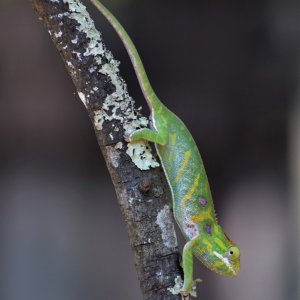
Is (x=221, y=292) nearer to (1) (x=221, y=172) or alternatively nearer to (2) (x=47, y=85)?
(1) (x=221, y=172)

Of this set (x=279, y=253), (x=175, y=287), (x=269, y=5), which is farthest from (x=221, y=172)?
(x=175, y=287)

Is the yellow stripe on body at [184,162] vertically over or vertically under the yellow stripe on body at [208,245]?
over

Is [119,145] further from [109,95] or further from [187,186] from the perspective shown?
[187,186]

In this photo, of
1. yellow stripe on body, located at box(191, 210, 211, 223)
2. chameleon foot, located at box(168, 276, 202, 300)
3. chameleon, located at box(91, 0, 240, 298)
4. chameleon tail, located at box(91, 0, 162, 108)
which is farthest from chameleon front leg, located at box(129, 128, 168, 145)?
chameleon foot, located at box(168, 276, 202, 300)

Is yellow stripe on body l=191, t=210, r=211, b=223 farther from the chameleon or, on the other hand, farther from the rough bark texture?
the rough bark texture

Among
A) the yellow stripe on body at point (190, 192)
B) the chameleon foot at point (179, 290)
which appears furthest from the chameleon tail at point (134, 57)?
the chameleon foot at point (179, 290)

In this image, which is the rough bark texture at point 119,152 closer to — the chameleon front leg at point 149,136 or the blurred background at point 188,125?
the chameleon front leg at point 149,136
